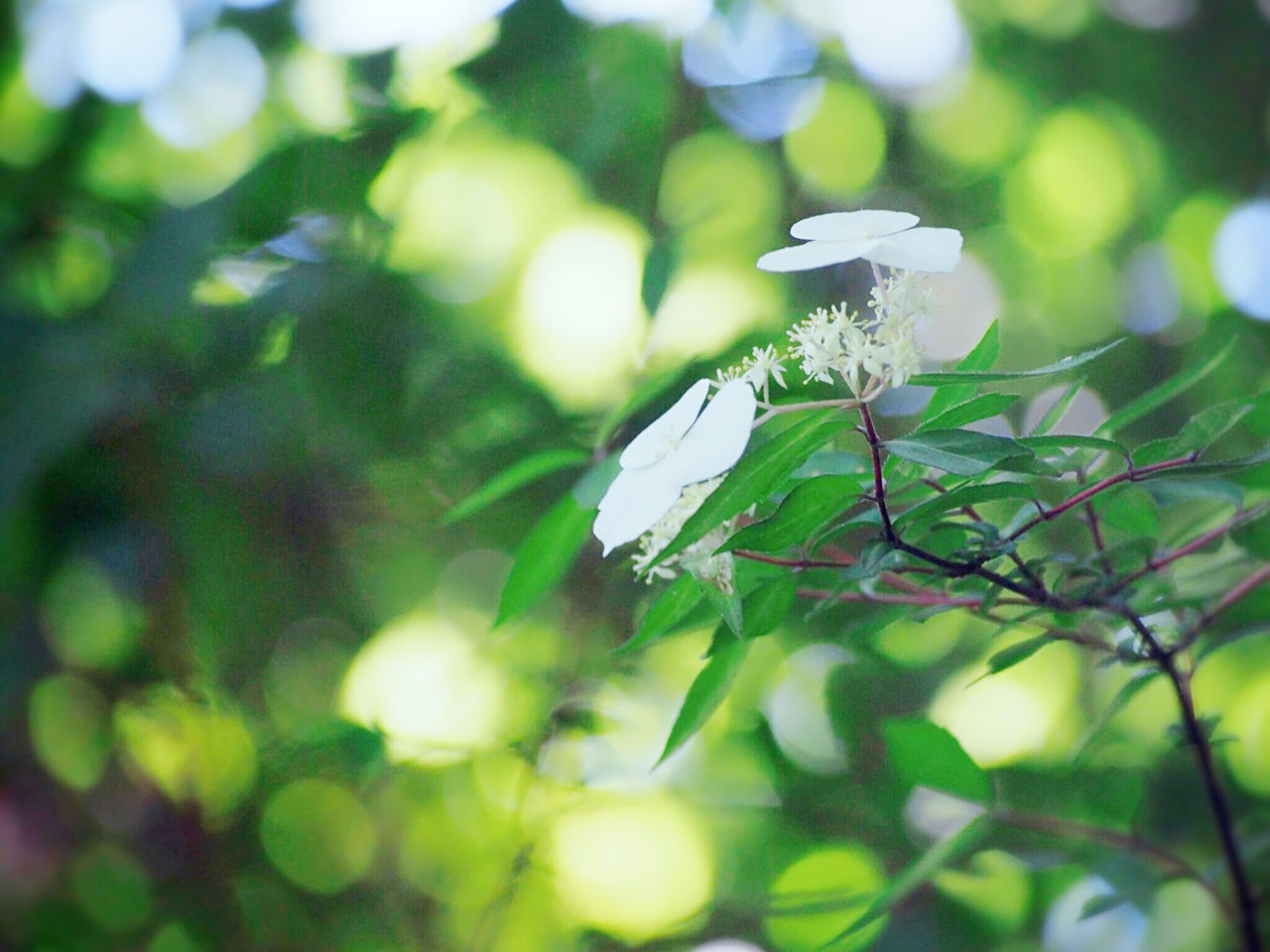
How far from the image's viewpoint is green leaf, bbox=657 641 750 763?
0.38 metres

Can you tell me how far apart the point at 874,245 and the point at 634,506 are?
0.11m

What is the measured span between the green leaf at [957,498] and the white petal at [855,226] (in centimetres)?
9

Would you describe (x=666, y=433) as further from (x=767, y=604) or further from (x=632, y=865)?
(x=632, y=865)

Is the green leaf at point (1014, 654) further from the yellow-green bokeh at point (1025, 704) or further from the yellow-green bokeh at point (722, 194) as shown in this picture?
the yellow-green bokeh at point (722, 194)

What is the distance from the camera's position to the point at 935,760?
0.53m

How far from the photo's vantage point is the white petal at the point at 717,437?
0.28 metres

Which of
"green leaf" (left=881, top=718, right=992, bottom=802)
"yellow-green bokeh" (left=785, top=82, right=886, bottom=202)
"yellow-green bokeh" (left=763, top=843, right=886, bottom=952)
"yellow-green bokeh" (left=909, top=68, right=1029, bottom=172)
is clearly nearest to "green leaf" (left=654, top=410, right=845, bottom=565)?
"green leaf" (left=881, top=718, right=992, bottom=802)

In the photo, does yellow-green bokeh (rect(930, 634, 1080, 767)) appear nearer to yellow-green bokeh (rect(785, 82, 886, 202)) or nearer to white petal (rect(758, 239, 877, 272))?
yellow-green bokeh (rect(785, 82, 886, 202))

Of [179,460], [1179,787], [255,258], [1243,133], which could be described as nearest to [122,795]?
[179,460]

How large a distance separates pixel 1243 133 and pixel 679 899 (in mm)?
1097

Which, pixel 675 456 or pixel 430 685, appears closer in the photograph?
pixel 675 456

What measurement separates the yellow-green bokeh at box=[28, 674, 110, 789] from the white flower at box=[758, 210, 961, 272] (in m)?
1.12

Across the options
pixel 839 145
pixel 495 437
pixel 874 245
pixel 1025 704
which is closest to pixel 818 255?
pixel 874 245

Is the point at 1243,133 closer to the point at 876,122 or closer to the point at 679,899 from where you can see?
the point at 876,122
